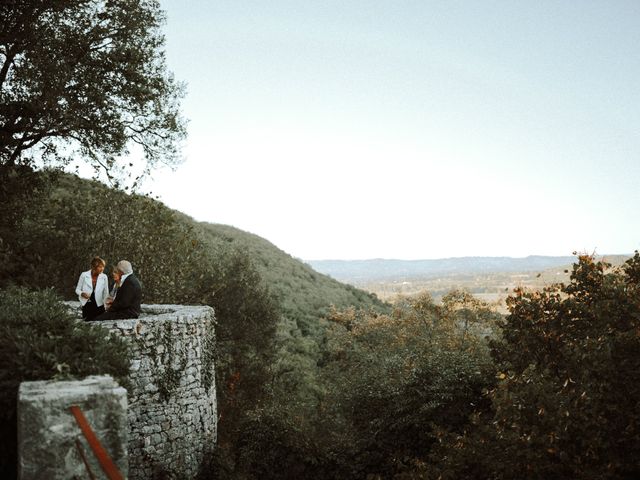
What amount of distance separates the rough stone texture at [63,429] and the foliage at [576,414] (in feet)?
26.9

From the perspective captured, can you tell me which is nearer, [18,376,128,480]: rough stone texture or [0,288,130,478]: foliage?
[18,376,128,480]: rough stone texture

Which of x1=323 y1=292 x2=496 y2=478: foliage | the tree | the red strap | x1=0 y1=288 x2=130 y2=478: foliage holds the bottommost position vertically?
x1=323 y1=292 x2=496 y2=478: foliage

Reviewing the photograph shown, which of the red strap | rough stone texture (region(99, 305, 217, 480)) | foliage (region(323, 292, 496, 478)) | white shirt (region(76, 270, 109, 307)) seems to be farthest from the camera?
foliage (region(323, 292, 496, 478))

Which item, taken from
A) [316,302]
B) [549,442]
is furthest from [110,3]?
[316,302]

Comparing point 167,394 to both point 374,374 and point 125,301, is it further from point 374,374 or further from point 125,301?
point 374,374

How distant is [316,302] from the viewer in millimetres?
53781

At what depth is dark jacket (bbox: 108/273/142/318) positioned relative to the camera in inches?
451

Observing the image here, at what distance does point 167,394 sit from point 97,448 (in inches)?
297

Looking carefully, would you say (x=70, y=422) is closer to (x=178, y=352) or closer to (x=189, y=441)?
(x=178, y=352)

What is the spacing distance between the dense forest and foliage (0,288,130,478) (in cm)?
2

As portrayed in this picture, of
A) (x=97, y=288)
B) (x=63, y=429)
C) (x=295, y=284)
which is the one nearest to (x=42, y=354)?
(x=63, y=429)

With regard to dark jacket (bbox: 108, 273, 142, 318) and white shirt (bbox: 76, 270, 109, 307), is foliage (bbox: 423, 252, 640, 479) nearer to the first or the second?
dark jacket (bbox: 108, 273, 142, 318)

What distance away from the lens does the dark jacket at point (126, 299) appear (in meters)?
11.5

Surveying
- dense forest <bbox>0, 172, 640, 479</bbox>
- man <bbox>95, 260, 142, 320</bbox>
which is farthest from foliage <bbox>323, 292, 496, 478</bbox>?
man <bbox>95, 260, 142, 320</bbox>
